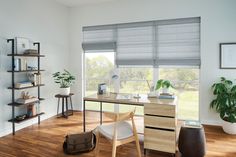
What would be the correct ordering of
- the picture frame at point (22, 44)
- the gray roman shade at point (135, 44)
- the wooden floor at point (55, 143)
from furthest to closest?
1. the gray roman shade at point (135, 44)
2. the picture frame at point (22, 44)
3. the wooden floor at point (55, 143)

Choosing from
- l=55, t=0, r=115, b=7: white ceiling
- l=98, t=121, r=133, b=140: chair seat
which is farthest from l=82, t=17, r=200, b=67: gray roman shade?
l=98, t=121, r=133, b=140: chair seat

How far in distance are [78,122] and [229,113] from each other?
3.09 meters

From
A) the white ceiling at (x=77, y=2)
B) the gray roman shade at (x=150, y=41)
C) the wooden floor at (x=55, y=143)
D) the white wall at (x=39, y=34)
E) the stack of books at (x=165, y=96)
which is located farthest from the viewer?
the white ceiling at (x=77, y=2)

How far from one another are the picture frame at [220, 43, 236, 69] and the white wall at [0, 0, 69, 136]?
3783 millimetres

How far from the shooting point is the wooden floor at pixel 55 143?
2812mm

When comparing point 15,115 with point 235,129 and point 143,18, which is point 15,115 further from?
point 235,129

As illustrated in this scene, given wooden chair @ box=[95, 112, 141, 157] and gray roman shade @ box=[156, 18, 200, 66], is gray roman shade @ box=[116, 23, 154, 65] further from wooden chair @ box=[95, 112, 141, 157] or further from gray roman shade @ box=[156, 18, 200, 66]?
wooden chair @ box=[95, 112, 141, 157]

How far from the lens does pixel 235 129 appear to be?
11.5ft

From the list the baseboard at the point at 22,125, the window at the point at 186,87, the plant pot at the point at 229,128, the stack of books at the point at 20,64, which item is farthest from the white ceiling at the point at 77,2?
the plant pot at the point at 229,128

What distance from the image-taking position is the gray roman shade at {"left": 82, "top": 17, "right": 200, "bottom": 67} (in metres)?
4.08

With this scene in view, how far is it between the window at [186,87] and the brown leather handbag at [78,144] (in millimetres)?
2301

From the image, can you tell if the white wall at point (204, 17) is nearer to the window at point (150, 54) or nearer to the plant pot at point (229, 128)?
the window at point (150, 54)

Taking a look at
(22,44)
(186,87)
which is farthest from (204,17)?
(22,44)

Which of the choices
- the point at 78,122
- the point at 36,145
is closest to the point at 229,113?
the point at 78,122
